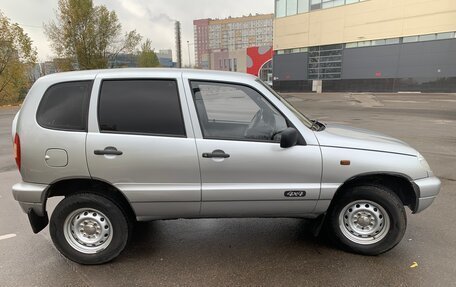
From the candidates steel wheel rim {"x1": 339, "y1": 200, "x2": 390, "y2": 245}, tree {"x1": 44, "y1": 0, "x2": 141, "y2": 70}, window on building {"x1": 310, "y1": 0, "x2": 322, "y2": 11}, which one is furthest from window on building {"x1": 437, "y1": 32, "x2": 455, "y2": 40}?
steel wheel rim {"x1": 339, "y1": 200, "x2": 390, "y2": 245}

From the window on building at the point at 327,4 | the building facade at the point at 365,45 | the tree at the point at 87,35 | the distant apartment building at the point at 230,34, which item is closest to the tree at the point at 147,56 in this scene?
the tree at the point at 87,35

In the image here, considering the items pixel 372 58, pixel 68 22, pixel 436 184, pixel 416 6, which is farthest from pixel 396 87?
pixel 436 184

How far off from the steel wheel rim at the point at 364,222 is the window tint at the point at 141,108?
1.87 meters

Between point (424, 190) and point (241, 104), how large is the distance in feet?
6.59

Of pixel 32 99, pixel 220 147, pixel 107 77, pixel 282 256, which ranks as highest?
pixel 107 77

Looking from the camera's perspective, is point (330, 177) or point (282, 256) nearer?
point (330, 177)

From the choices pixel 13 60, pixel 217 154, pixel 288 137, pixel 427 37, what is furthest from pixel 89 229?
pixel 427 37

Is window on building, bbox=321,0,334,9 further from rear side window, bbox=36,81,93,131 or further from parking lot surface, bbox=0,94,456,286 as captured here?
rear side window, bbox=36,81,93,131

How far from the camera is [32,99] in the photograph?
10.6ft

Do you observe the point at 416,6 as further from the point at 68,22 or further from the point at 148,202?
the point at 148,202

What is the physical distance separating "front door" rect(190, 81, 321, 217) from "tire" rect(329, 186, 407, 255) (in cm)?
37

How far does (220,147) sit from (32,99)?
184 centimetres

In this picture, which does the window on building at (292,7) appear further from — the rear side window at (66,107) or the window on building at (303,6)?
the rear side window at (66,107)

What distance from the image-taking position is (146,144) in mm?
3115
